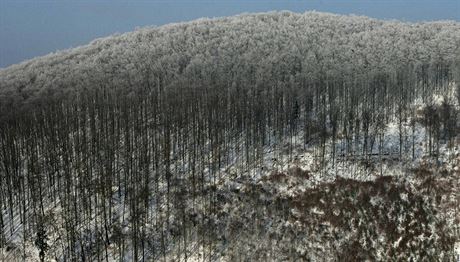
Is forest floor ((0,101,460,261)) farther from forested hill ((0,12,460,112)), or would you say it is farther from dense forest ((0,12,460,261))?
forested hill ((0,12,460,112))

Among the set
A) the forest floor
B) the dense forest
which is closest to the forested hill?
the dense forest

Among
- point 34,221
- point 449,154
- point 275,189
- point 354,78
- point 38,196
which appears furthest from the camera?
point 354,78

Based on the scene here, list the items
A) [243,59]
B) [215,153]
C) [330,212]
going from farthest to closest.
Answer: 1. [243,59]
2. [215,153]
3. [330,212]

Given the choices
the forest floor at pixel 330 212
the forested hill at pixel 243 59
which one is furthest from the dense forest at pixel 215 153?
the forested hill at pixel 243 59

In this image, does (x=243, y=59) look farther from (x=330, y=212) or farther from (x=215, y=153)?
(x=330, y=212)

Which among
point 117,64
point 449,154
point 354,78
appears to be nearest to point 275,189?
point 449,154

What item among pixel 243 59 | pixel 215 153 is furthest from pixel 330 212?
pixel 243 59

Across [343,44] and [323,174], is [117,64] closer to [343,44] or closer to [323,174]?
[343,44]
